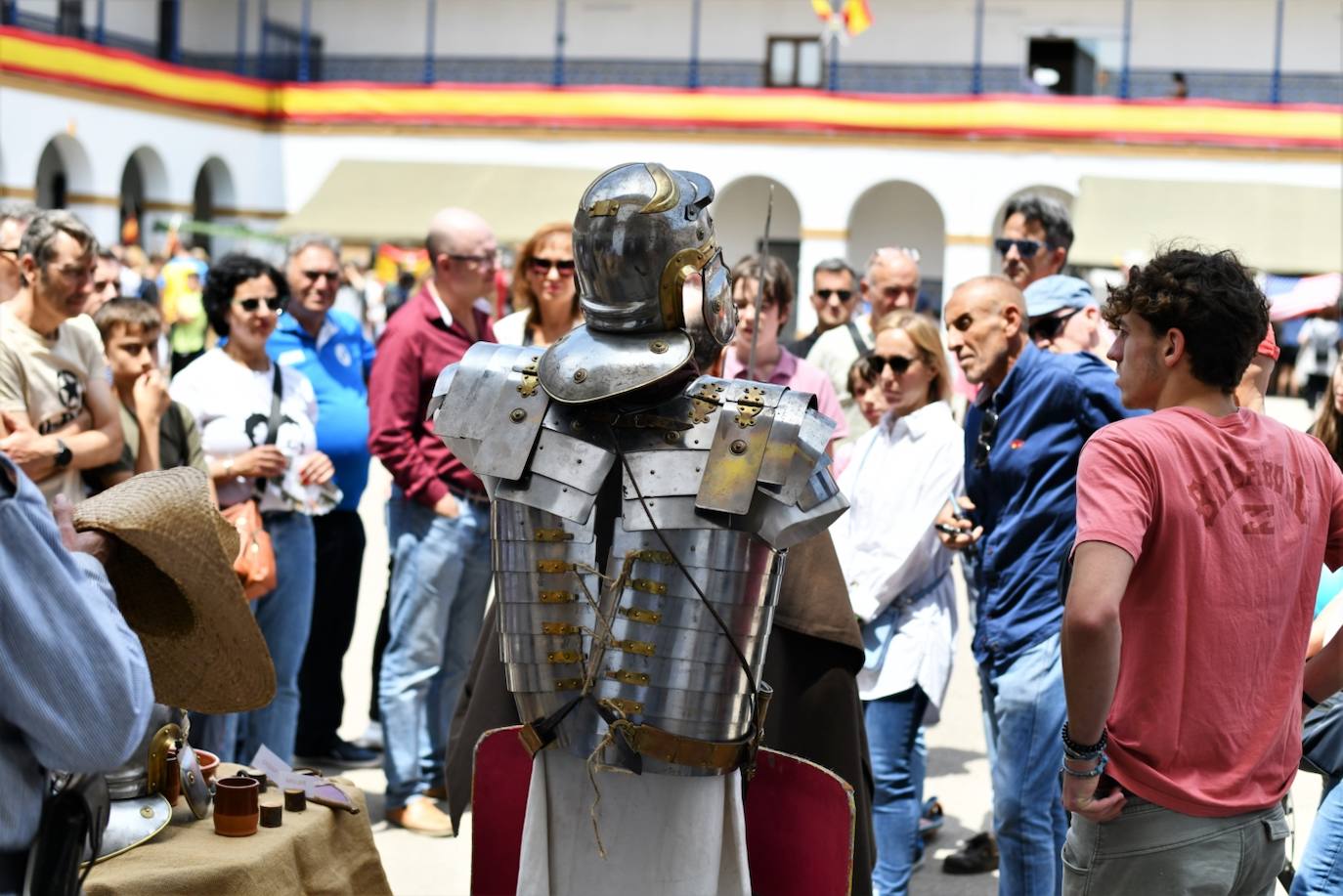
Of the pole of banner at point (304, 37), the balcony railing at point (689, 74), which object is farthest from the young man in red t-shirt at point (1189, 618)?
the pole of banner at point (304, 37)

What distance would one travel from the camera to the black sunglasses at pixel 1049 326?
4.81 meters

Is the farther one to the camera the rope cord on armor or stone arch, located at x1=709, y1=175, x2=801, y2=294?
stone arch, located at x1=709, y1=175, x2=801, y2=294

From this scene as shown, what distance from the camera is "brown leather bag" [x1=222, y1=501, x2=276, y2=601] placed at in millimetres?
4715

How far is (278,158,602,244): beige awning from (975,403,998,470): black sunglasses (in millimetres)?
25319

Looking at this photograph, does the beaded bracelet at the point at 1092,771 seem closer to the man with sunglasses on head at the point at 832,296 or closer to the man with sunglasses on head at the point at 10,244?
the man with sunglasses on head at the point at 10,244

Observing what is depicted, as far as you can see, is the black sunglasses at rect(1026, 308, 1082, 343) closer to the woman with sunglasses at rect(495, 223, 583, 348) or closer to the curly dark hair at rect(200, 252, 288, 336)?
the woman with sunglasses at rect(495, 223, 583, 348)

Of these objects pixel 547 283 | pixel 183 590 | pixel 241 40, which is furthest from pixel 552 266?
pixel 241 40

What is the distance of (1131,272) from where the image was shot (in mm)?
2957

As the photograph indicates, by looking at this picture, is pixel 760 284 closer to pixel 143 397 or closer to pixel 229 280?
pixel 143 397

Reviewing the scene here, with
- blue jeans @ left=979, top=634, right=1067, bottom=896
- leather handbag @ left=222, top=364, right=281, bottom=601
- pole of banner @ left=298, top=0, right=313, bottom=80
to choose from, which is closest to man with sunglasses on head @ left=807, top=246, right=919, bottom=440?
leather handbag @ left=222, top=364, right=281, bottom=601

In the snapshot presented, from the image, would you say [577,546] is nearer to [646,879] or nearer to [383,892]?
[646,879]

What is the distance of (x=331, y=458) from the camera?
5.89m

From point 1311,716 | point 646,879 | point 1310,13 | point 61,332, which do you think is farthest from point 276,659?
point 1310,13

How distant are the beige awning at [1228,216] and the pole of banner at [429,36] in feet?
40.3
